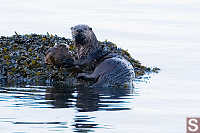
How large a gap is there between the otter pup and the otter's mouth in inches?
15.8

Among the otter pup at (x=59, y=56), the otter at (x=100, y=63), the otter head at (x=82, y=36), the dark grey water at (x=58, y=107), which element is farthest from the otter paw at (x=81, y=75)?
the otter head at (x=82, y=36)

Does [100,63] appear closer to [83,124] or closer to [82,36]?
[82,36]

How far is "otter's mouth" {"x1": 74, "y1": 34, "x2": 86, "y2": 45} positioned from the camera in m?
15.5

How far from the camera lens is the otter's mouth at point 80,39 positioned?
51.0ft

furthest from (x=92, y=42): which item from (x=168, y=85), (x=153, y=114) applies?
(x=153, y=114)

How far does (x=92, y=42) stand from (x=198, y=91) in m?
2.97

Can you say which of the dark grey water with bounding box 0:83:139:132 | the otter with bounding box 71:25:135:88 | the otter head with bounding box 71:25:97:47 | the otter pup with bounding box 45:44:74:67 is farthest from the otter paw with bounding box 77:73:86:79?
the otter head with bounding box 71:25:97:47

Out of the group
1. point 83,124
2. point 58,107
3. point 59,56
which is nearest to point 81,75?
point 59,56

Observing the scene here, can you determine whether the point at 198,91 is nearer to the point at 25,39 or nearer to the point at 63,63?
the point at 63,63

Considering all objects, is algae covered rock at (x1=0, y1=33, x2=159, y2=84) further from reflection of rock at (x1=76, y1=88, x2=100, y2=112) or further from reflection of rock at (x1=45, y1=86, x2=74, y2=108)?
reflection of rock at (x1=76, y1=88, x2=100, y2=112)

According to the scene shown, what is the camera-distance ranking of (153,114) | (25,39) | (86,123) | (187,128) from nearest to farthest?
1. (187,128)
2. (86,123)
3. (153,114)
4. (25,39)

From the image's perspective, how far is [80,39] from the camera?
615 inches

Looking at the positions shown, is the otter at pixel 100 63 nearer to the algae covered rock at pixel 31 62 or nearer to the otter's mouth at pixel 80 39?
the otter's mouth at pixel 80 39

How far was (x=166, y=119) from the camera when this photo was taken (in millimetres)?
10406
